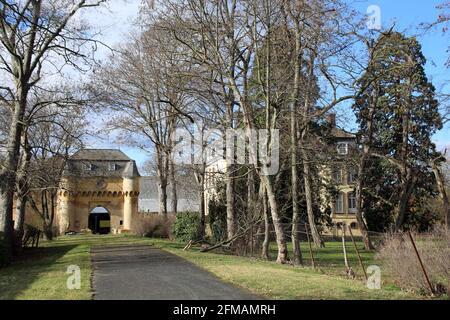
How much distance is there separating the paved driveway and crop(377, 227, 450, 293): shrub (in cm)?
430

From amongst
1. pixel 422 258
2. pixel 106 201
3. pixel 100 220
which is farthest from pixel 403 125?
pixel 100 220

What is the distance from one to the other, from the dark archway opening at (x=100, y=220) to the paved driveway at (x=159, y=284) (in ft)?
180

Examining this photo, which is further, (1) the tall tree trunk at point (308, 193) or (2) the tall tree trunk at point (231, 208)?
(2) the tall tree trunk at point (231, 208)

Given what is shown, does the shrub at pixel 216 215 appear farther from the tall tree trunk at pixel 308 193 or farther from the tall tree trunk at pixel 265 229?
the tall tree trunk at pixel 265 229

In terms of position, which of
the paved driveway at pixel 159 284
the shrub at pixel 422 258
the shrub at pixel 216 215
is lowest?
the paved driveway at pixel 159 284

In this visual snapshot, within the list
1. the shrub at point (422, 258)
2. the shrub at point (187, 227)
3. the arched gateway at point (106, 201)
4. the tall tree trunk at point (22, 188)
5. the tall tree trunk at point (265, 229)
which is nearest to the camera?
→ the shrub at point (422, 258)

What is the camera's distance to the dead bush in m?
40.9

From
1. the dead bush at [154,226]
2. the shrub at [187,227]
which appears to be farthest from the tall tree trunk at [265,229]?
the dead bush at [154,226]

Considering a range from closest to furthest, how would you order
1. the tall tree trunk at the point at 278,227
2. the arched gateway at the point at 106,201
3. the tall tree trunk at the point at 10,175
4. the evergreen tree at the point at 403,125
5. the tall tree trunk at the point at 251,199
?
the tall tree trunk at the point at 278,227, the tall tree trunk at the point at 10,175, the tall tree trunk at the point at 251,199, the evergreen tree at the point at 403,125, the arched gateway at the point at 106,201

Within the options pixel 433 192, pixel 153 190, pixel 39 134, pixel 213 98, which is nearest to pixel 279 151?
pixel 213 98

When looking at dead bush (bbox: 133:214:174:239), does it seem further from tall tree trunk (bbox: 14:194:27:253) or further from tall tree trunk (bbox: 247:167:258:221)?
tall tree trunk (bbox: 247:167:258:221)

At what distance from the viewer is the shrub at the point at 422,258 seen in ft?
39.1

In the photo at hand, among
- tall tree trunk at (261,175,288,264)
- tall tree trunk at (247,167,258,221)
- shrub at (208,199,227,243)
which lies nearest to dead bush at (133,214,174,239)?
shrub at (208,199,227,243)

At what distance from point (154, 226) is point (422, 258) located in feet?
104
